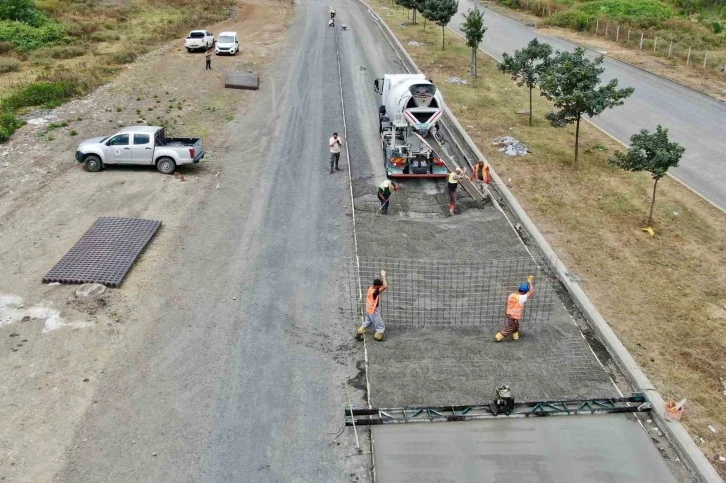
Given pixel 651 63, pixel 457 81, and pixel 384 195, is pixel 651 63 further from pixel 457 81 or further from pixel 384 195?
pixel 384 195

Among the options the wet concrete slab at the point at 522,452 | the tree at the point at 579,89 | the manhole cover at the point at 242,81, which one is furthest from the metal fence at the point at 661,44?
the wet concrete slab at the point at 522,452

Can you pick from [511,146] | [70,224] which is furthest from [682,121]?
[70,224]

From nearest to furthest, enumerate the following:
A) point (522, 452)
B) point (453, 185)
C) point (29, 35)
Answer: point (522, 452) < point (453, 185) < point (29, 35)

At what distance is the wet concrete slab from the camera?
9.80 meters

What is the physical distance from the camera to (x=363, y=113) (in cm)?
2994

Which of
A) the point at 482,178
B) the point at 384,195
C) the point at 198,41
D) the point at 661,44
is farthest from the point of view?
the point at 661,44

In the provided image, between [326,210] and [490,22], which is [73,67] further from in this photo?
[490,22]

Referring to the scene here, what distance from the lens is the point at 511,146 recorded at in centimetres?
2466

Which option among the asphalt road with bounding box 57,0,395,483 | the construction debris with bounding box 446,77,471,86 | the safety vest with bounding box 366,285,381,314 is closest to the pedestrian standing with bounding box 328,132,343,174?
the asphalt road with bounding box 57,0,395,483

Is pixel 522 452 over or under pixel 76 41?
under

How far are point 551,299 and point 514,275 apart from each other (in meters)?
1.32

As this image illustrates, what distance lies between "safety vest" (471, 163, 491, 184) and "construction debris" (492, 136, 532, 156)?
3.46 meters

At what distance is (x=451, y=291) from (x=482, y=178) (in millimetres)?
7215

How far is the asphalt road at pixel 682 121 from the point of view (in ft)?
74.4
